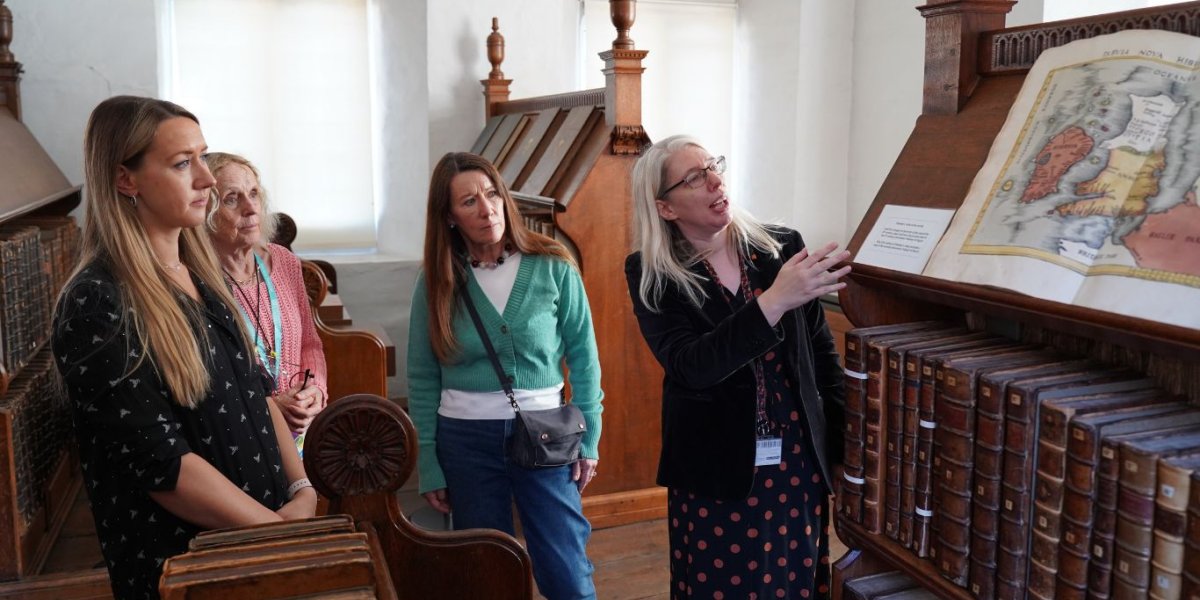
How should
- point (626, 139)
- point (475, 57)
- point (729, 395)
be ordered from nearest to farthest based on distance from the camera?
1. point (729, 395)
2. point (626, 139)
3. point (475, 57)

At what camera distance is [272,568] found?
0.97 m

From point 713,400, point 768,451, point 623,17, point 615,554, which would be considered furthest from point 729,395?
point 623,17

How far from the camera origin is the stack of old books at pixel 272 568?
3.09 feet

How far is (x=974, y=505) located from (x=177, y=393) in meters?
1.19

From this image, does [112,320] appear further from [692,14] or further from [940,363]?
[692,14]

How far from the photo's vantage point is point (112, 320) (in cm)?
146

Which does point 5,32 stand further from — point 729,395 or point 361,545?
point 361,545

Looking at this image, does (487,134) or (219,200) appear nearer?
(219,200)

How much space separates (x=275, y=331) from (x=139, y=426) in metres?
0.96

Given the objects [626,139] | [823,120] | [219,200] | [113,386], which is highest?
[823,120]

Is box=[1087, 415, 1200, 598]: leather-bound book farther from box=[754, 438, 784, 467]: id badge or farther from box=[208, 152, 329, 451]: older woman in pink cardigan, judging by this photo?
box=[208, 152, 329, 451]: older woman in pink cardigan

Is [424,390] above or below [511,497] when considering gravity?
above

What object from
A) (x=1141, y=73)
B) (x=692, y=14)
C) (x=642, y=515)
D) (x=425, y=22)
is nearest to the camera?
(x=1141, y=73)

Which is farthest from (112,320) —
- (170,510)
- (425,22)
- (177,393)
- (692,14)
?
(692,14)
